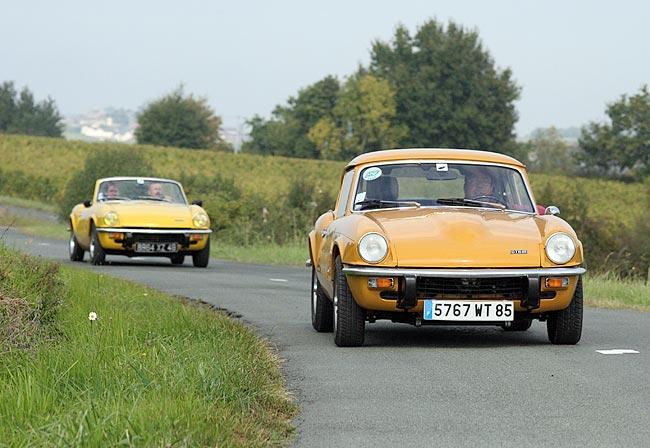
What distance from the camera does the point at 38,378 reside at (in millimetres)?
6297

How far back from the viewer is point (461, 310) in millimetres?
8312

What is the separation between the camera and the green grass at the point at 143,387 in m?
4.88

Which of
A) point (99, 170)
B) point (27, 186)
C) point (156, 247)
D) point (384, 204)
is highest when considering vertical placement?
point (99, 170)

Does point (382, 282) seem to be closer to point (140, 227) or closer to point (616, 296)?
point (616, 296)

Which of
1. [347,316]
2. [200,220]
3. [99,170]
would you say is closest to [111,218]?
[200,220]

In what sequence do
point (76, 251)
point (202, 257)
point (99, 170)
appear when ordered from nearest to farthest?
1. point (202, 257)
2. point (76, 251)
3. point (99, 170)

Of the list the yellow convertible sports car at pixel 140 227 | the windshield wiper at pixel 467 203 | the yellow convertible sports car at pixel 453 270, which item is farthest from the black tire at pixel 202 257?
the yellow convertible sports car at pixel 453 270

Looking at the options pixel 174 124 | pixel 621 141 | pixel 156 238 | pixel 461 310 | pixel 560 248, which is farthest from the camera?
pixel 174 124

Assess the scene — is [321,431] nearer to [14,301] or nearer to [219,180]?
[14,301]

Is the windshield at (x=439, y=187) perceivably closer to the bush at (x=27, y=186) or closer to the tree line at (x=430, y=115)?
the bush at (x=27, y=186)

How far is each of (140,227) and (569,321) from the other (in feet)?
38.1

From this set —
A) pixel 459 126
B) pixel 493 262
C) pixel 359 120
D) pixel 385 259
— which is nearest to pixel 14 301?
pixel 385 259

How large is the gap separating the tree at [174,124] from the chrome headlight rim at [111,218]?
108 metres

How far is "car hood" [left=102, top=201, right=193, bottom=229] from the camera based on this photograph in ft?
63.7
